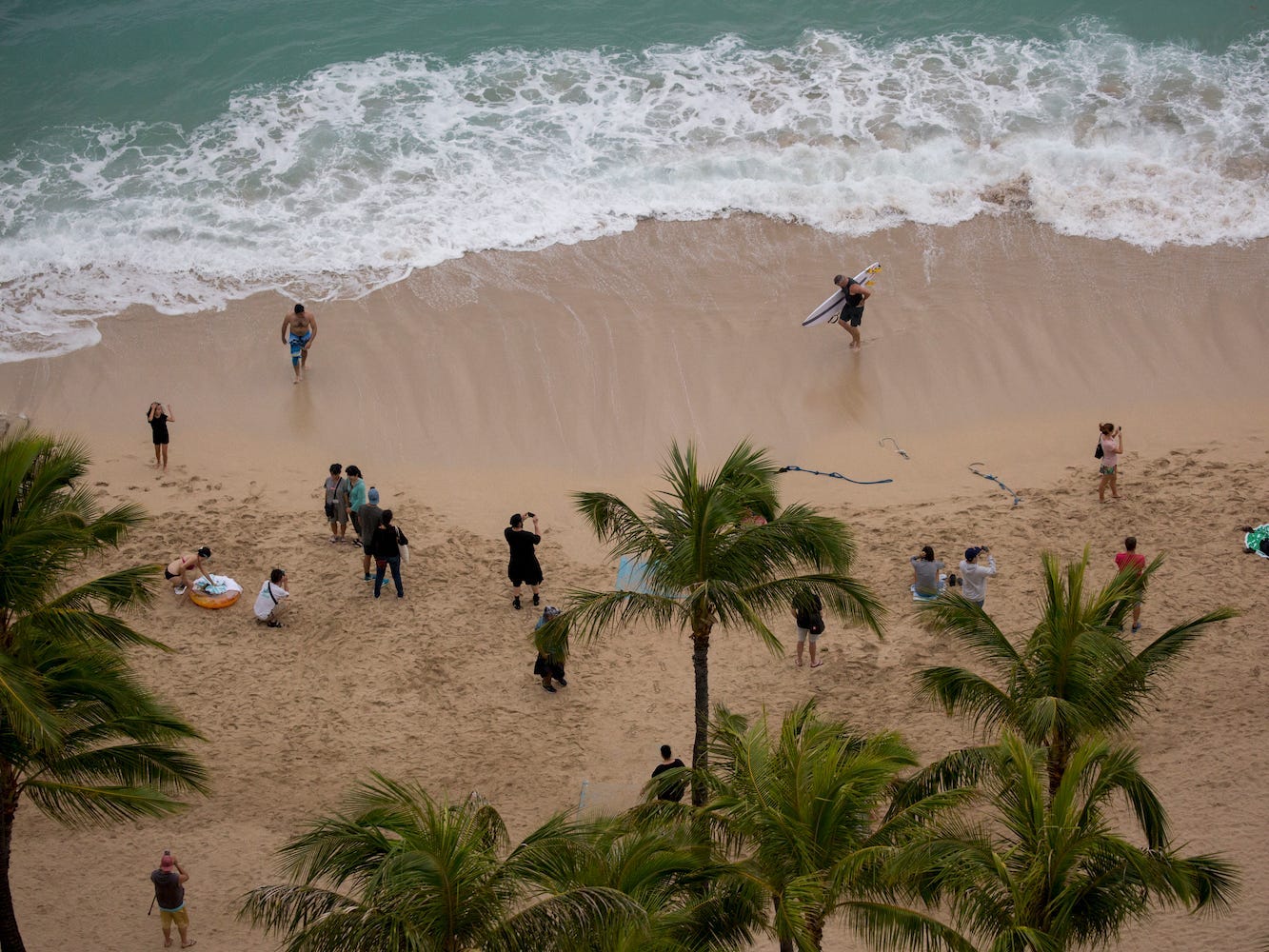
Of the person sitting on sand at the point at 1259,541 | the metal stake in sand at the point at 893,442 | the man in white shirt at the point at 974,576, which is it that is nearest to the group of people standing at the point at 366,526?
the man in white shirt at the point at 974,576

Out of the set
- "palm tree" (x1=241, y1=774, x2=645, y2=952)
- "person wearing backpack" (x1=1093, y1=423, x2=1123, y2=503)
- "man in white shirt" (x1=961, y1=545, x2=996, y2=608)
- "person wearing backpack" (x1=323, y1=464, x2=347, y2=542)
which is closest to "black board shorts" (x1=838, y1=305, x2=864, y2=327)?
"person wearing backpack" (x1=1093, y1=423, x2=1123, y2=503)

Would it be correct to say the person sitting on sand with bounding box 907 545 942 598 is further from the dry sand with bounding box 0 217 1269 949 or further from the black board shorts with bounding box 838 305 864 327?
the black board shorts with bounding box 838 305 864 327

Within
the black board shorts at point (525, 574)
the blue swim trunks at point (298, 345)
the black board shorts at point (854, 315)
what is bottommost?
the black board shorts at point (525, 574)

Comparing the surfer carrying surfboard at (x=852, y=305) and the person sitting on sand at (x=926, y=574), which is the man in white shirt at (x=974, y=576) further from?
the surfer carrying surfboard at (x=852, y=305)

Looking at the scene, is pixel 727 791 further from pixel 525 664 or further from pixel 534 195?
pixel 534 195

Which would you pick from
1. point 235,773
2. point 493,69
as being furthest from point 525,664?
point 493,69

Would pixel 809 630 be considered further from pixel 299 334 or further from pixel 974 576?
Result: pixel 299 334
